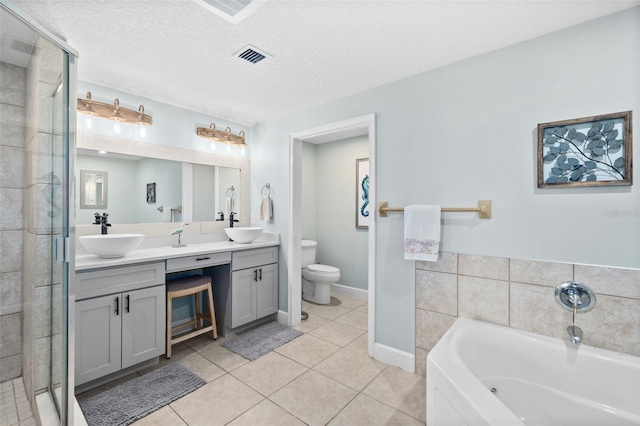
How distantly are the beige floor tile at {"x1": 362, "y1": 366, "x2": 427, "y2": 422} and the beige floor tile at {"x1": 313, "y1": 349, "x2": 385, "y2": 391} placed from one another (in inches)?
2.5

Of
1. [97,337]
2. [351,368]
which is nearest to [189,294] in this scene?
[97,337]

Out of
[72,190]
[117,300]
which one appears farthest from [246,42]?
[117,300]

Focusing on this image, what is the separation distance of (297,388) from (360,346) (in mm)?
806

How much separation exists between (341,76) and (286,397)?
2.37 m

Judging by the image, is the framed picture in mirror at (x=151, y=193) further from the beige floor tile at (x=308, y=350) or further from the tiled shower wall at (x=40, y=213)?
the beige floor tile at (x=308, y=350)

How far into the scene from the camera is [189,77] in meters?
2.28

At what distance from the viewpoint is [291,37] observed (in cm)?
176

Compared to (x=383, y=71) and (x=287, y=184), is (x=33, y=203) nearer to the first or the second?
(x=287, y=184)

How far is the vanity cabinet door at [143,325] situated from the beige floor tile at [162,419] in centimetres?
52

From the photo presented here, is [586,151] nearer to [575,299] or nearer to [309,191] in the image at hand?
[575,299]

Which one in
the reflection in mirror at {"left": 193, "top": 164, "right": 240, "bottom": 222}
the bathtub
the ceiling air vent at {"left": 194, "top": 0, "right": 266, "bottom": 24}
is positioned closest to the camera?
the bathtub

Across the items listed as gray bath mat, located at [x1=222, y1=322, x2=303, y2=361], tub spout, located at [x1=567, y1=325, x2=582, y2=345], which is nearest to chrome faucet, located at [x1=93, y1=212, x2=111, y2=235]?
gray bath mat, located at [x1=222, y1=322, x2=303, y2=361]

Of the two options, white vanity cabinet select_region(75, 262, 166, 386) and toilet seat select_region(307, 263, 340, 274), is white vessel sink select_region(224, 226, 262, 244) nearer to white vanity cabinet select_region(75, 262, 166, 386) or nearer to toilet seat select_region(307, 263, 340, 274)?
white vanity cabinet select_region(75, 262, 166, 386)

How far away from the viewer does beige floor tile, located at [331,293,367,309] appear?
372 centimetres
